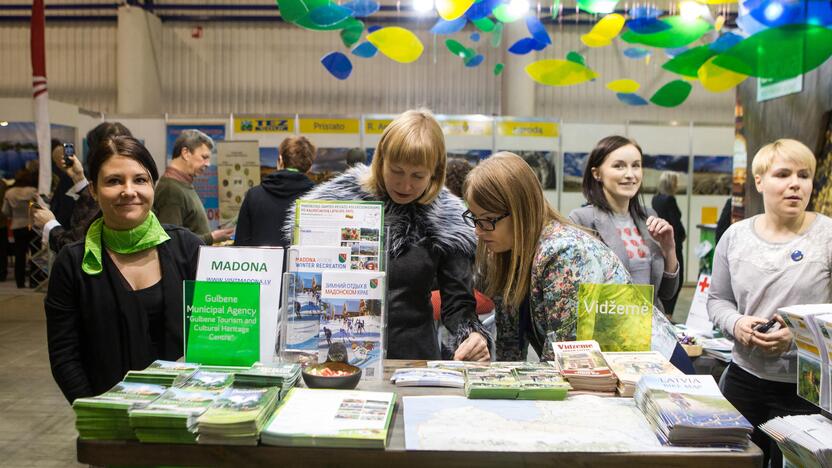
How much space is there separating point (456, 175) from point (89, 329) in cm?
251

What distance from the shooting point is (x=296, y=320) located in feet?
5.01

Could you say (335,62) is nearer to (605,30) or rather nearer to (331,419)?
(605,30)

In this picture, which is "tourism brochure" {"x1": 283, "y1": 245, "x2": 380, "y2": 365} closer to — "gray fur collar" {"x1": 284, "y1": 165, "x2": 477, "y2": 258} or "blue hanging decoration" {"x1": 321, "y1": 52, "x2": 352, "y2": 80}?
"gray fur collar" {"x1": 284, "y1": 165, "x2": 477, "y2": 258}

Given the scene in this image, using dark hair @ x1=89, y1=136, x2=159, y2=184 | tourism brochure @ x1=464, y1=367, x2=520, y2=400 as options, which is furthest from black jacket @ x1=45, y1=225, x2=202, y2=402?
tourism brochure @ x1=464, y1=367, x2=520, y2=400

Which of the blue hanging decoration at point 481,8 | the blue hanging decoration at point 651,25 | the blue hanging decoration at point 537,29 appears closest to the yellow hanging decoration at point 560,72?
the blue hanging decoration at point 537,29

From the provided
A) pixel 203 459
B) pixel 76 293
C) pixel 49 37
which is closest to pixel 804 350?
pixel 203 459

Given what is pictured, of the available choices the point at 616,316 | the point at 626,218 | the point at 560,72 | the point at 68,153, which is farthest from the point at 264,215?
the point at 560,72

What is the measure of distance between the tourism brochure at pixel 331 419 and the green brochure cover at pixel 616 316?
0.51 m

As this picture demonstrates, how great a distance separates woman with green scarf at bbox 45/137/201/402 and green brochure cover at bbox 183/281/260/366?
338mm

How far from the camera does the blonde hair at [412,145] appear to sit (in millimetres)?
1879

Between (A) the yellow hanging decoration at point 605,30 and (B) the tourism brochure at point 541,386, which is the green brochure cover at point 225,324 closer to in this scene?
(B) the tourism brochure at point 541,386

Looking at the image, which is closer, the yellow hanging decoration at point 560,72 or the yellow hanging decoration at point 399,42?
the yellow hanging decoration at point 399,42

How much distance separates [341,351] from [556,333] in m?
0.53

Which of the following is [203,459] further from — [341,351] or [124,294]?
[124,294]
